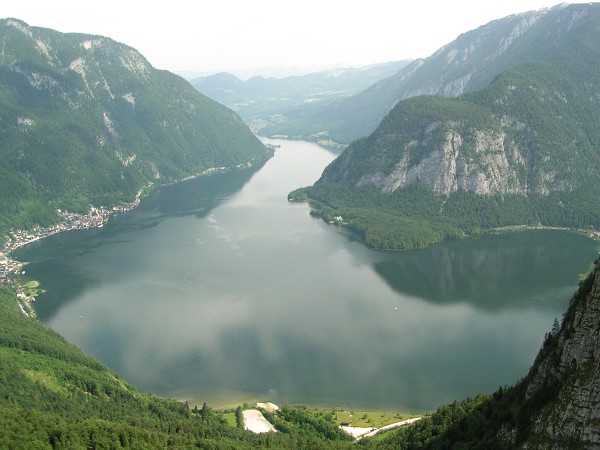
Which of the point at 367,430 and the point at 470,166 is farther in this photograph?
the point at 470,166

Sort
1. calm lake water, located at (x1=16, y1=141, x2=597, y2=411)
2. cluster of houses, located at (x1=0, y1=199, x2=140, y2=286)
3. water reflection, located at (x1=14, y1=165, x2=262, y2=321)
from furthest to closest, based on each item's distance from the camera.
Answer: cluster of houses, located at (x1=0, y1=199, x2=140, y2=286)
water reflection, located at (x1=14, y1=165, x2=262, y2=321)
calm lake water, located at (x1=16, y1=141, x2=597, y2=411)

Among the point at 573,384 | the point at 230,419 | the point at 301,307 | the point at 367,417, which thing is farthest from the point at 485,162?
the point at 573,384

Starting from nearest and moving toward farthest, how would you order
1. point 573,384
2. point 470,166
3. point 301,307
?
point 573,384
point 301,307
point 470,166

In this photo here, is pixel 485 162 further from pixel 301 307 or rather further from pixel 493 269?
pixel 301 307

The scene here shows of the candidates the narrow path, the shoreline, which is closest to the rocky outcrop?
the shoreline

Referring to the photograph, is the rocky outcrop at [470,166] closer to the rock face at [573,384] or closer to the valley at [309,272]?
the valley at [309,272]

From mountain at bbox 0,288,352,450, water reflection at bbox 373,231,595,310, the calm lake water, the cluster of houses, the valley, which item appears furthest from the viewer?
the cluster of houses

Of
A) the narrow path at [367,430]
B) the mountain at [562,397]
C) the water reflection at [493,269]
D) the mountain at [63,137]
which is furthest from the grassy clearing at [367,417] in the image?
the mountain at [63,137]

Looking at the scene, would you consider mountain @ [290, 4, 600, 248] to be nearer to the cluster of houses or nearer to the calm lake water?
the calm lake water
